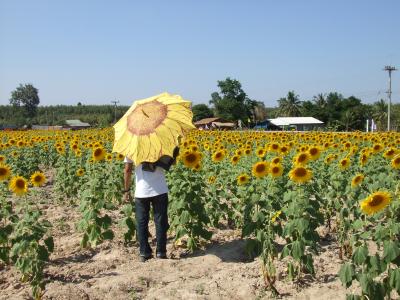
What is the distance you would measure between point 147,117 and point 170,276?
1520 mm

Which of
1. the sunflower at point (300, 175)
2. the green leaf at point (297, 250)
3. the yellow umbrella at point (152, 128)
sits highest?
the yellow umbrella at point (152, 128)

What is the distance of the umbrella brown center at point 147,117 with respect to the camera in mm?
4652

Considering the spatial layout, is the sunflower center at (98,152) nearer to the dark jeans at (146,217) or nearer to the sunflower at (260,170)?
the dark jeans at (146,217)

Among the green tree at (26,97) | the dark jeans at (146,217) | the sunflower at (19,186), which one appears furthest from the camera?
the green tree at (26,97)

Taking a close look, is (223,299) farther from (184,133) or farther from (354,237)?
(184,133)

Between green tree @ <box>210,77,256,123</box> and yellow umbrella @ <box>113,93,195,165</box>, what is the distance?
230 ft

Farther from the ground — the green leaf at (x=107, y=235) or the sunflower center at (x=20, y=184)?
the sunflower center at (x=20, y=184)

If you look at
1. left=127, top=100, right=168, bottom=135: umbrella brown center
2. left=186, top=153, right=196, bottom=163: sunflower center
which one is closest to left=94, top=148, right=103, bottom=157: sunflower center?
left=127, top=100, right=168, bottom=135: umbrella brown center

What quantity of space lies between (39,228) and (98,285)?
2.39 feet

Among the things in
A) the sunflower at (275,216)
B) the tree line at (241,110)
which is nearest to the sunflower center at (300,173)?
the sunflower at (275,216)

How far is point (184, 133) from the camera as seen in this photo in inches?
185

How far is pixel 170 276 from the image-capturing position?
4531mm

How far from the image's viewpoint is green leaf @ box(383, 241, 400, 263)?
3068mm

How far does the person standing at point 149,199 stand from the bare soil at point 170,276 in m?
0.15
